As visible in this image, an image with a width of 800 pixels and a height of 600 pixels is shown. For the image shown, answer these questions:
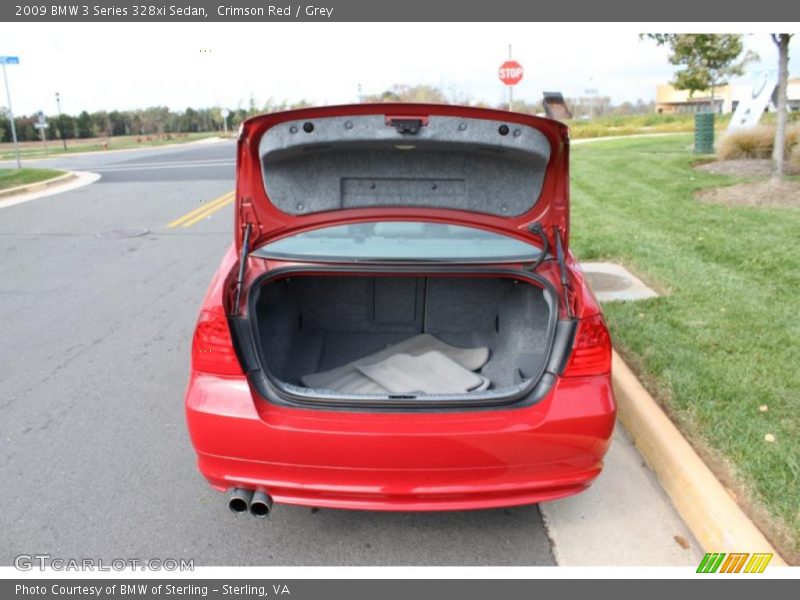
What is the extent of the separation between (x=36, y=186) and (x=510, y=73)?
1430 cm

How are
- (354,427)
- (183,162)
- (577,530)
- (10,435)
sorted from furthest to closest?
(183,162), (10,435), (577,530), (354,427)

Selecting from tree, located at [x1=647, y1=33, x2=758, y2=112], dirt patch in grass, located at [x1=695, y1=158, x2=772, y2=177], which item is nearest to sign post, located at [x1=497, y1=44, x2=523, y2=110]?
tree, located at [x1=647, y1=33, x2=758, y2=112]

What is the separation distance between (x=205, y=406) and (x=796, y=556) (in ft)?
7.44

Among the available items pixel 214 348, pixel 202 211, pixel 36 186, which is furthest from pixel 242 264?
pixel 36 186

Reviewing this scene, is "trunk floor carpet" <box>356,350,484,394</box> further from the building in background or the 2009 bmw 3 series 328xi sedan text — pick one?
the building in background

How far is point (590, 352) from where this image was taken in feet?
8.66

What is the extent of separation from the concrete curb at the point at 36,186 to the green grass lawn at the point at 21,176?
202 mm

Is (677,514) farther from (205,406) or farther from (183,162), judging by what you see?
(183,162)

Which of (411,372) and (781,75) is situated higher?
(781,75)

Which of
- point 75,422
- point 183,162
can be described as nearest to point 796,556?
point 75,422

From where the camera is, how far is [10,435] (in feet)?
12.3

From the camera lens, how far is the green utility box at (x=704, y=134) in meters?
15.8

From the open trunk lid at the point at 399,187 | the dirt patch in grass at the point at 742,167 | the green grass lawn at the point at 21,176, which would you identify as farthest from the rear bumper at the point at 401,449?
the green grass lawn at the point at 21,176

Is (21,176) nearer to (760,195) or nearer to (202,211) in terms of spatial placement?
(202,211)
